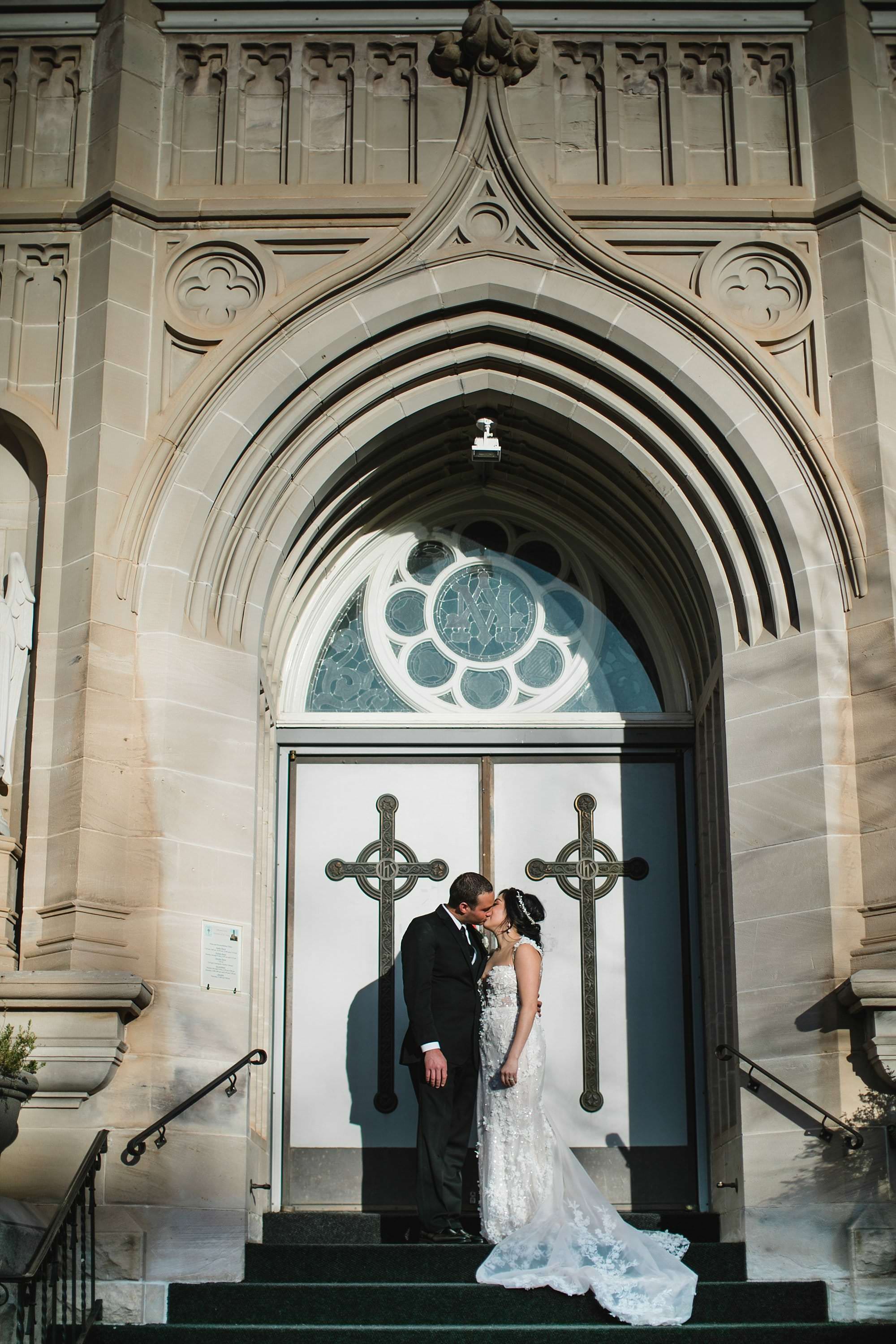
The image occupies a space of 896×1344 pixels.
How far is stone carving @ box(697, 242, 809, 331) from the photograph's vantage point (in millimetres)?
9305

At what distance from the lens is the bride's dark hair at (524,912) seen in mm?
8195

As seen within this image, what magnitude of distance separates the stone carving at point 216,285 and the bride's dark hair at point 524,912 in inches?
133

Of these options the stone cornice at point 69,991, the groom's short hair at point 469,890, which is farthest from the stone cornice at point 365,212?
the stone cornice at point 69,991

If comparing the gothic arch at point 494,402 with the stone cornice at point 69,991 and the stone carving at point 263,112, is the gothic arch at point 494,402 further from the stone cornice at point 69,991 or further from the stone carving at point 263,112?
the stone cornice at point 69,991

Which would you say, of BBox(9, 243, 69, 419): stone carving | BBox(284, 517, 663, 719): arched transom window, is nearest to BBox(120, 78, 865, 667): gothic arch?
BBox(9, 243, 69, 419): stone carving

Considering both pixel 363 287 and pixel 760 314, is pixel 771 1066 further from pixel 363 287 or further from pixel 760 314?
pixel 363 287

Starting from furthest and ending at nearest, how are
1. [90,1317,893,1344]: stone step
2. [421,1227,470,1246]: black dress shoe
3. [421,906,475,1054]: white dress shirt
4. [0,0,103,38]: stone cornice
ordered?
[0,0,103,38]: stone cornice < [421,906,475,1054]: white dress shirt < [421,1227,470,1246]: black dress shoe < [90,1317,893,1344]: stone step

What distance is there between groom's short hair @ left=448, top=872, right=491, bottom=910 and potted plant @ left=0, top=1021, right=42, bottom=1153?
2048mm

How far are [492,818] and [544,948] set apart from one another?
30.4 inches

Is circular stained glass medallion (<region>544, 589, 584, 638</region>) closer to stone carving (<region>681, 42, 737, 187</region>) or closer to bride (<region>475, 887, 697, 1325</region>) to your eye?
bride (<region>475, 887, 697, 1325</region>)

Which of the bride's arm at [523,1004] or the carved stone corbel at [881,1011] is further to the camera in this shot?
the bride's arm at [523,1004]

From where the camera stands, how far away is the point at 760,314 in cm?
931

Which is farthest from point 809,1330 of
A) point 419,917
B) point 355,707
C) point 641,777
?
point 355,707

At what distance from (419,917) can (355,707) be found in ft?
6.30
